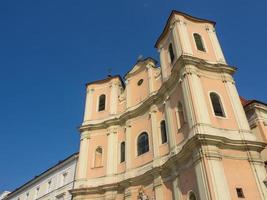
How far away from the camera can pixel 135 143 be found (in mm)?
24016

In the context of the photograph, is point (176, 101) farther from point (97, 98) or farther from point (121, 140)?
point (97, 98)

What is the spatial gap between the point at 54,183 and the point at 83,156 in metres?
9.29

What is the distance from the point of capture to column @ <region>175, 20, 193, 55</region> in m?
22.6

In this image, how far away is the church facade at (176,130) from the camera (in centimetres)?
1700

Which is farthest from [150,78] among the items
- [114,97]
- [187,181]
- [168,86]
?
[187,181]

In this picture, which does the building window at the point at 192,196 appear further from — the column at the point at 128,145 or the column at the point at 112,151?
the column at the point at 112,151

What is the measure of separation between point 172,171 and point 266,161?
6330 mm

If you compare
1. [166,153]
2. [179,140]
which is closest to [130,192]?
[166,153]

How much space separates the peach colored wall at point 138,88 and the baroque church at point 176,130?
100 mm

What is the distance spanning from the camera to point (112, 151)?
25.0m

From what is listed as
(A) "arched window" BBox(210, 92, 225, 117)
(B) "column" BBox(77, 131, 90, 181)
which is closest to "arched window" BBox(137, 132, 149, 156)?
(B) "column" BBox(77, 131, 90, 181)

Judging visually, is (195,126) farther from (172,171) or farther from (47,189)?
(47,189)

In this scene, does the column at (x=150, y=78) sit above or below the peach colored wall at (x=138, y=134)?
above

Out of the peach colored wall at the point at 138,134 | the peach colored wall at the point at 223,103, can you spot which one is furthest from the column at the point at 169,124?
the peach colored wall at the point at 223,103
